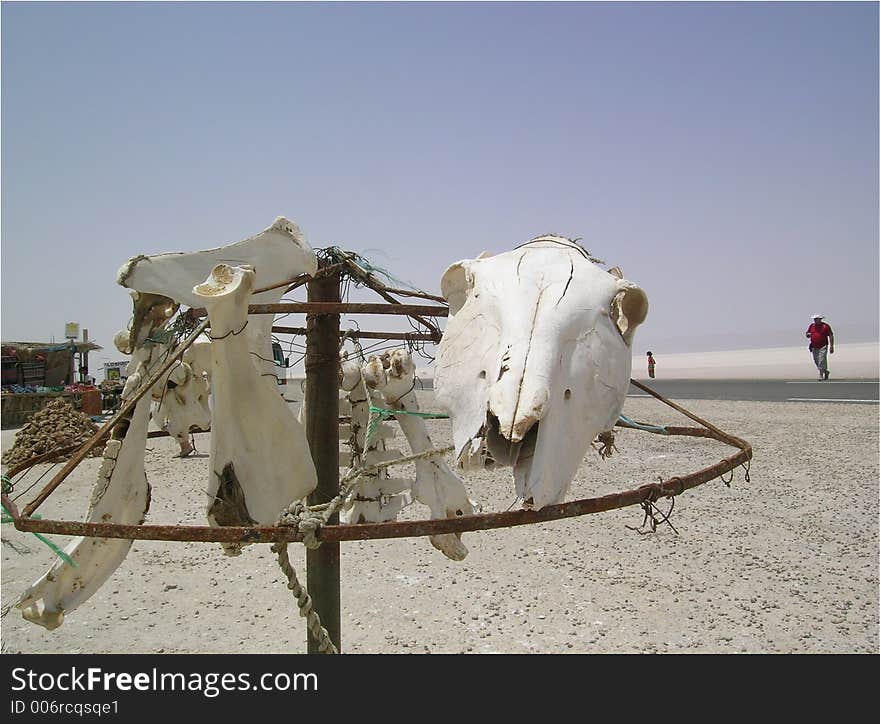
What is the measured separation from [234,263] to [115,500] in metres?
1.22

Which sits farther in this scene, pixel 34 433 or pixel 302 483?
pixel 34 433

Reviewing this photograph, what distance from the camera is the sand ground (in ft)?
14.8

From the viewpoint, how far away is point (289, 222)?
266 centimetres

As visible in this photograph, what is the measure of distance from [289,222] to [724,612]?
4.20 metres

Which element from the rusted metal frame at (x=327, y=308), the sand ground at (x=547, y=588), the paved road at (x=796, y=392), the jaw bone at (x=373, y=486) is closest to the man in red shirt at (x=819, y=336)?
the paved road at (x=796, y=392)

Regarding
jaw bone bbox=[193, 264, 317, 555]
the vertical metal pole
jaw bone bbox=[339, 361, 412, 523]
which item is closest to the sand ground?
jaw bone bbox=[339, 361, 412, 523]

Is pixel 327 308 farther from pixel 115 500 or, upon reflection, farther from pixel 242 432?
pixel 115 500

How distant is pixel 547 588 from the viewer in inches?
209

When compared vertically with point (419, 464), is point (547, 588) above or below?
below

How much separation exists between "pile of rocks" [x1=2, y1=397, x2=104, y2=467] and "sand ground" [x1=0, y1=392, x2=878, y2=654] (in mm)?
3668

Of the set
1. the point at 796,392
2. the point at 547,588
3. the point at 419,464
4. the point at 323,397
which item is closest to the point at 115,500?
the point at 323,397

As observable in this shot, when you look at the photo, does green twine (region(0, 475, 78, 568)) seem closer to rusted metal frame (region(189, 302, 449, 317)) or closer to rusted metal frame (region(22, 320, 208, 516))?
rusted metal frame (region(22, 320, 208, 516))
